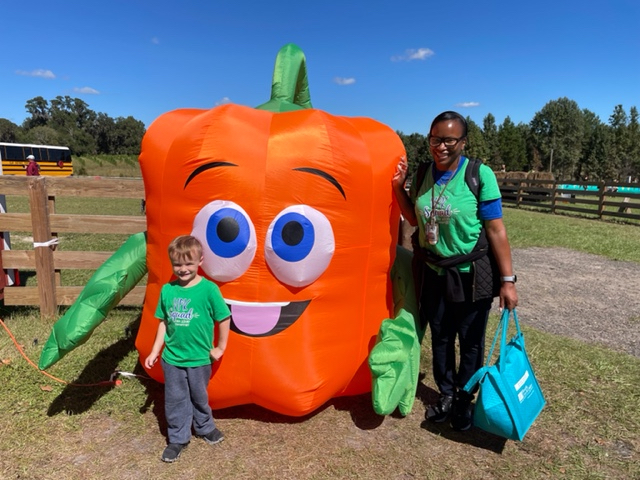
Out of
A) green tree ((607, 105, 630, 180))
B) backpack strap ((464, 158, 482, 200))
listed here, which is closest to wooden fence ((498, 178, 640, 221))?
backpack strap ((464, 158, 482, 200))

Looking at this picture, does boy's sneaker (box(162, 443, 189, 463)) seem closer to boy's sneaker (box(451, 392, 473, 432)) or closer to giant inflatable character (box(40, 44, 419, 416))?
giant inflatable character (box(40, 44, 419, 416))

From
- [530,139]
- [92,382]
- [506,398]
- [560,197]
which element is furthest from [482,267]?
[530,139]

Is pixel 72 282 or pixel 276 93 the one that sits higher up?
pixel 276 93

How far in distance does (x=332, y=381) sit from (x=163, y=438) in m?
1.12

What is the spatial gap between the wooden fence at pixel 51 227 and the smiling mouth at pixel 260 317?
263cm

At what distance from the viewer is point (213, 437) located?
9.05ft

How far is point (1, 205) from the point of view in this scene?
5.15m

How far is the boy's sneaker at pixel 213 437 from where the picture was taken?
2.76m

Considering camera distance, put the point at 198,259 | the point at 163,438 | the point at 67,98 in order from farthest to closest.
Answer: the point at 67,98
the point at 163,438
the point at 198,259

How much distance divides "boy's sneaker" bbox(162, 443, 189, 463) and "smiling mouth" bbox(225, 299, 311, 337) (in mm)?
742

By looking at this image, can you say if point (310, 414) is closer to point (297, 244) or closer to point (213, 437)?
point (213, 437)

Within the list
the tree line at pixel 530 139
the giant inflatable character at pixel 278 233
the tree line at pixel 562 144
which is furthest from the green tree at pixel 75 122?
the giant inflatable character at pixel 278 233

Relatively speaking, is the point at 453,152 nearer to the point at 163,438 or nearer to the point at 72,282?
the point at 163,438

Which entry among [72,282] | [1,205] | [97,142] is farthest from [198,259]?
→ [97,142]
